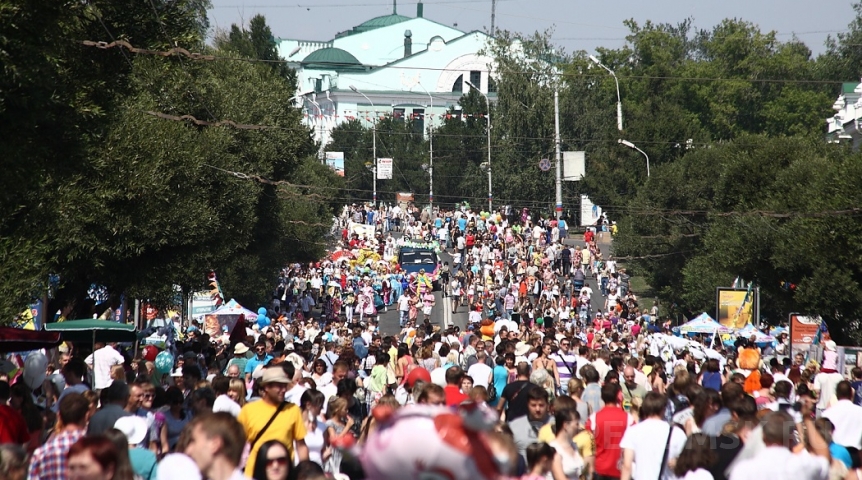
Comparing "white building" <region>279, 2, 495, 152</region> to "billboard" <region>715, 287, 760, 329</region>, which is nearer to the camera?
"billboard" <region>715, 287, 760, 329</region>

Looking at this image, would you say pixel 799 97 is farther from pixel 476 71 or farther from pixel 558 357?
pixel 558 357

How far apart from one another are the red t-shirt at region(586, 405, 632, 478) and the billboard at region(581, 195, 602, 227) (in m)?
51.5

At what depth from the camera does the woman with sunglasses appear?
6359 mm

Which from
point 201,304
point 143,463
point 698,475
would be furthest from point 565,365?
point 201,304

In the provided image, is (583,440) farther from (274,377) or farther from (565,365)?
(565,365)

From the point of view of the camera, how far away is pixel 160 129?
21.0 metres

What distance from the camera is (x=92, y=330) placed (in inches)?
626

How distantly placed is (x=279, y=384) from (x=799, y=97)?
3471 inches

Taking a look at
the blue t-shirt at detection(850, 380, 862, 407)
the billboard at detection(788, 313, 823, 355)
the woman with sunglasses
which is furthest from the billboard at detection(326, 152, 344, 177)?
the woman with sunglasses

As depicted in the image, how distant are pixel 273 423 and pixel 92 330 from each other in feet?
29.8

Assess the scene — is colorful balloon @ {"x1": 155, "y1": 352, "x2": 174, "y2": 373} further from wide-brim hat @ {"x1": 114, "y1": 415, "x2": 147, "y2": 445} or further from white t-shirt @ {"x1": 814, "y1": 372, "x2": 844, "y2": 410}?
white t-shirt @ {"x1": 814, "y1": 372, "x2": 844, "y2": 410}

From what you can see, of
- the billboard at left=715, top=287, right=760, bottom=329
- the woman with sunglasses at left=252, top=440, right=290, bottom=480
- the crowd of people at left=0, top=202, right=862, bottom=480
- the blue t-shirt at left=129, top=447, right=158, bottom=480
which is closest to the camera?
the crowd of people at left=0, top=202, right=862, bottom=480

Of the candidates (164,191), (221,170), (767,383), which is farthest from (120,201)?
(767,383)

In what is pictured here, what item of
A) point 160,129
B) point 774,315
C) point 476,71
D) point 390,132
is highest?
point 476,71
